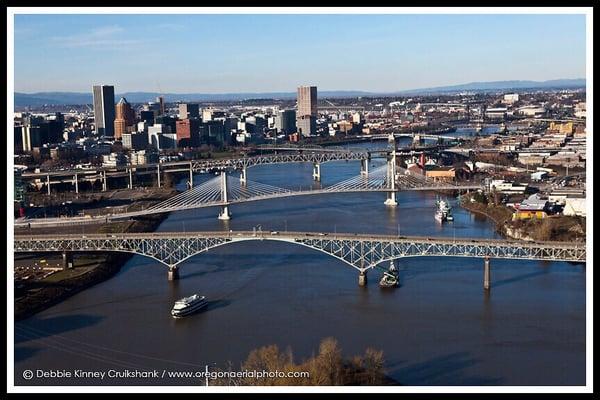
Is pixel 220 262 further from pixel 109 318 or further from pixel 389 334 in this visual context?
pixel 389 334

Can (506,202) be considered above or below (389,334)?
above

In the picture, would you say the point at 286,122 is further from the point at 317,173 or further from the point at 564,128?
the point at 317,173

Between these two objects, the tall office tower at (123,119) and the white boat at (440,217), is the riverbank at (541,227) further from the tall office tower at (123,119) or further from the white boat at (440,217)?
the tall office tower at (123,119)

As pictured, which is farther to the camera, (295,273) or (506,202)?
(506,202)

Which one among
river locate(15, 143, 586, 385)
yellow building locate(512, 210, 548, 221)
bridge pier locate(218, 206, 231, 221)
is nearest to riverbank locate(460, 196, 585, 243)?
yellow building locate(512, 210, 548, 221)

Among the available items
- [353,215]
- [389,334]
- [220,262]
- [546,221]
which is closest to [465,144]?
[353,215]

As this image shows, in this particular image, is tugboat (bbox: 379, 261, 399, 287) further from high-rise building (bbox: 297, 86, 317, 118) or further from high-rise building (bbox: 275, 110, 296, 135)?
high-rise building (bbox: 297, 86, 317, 118)
